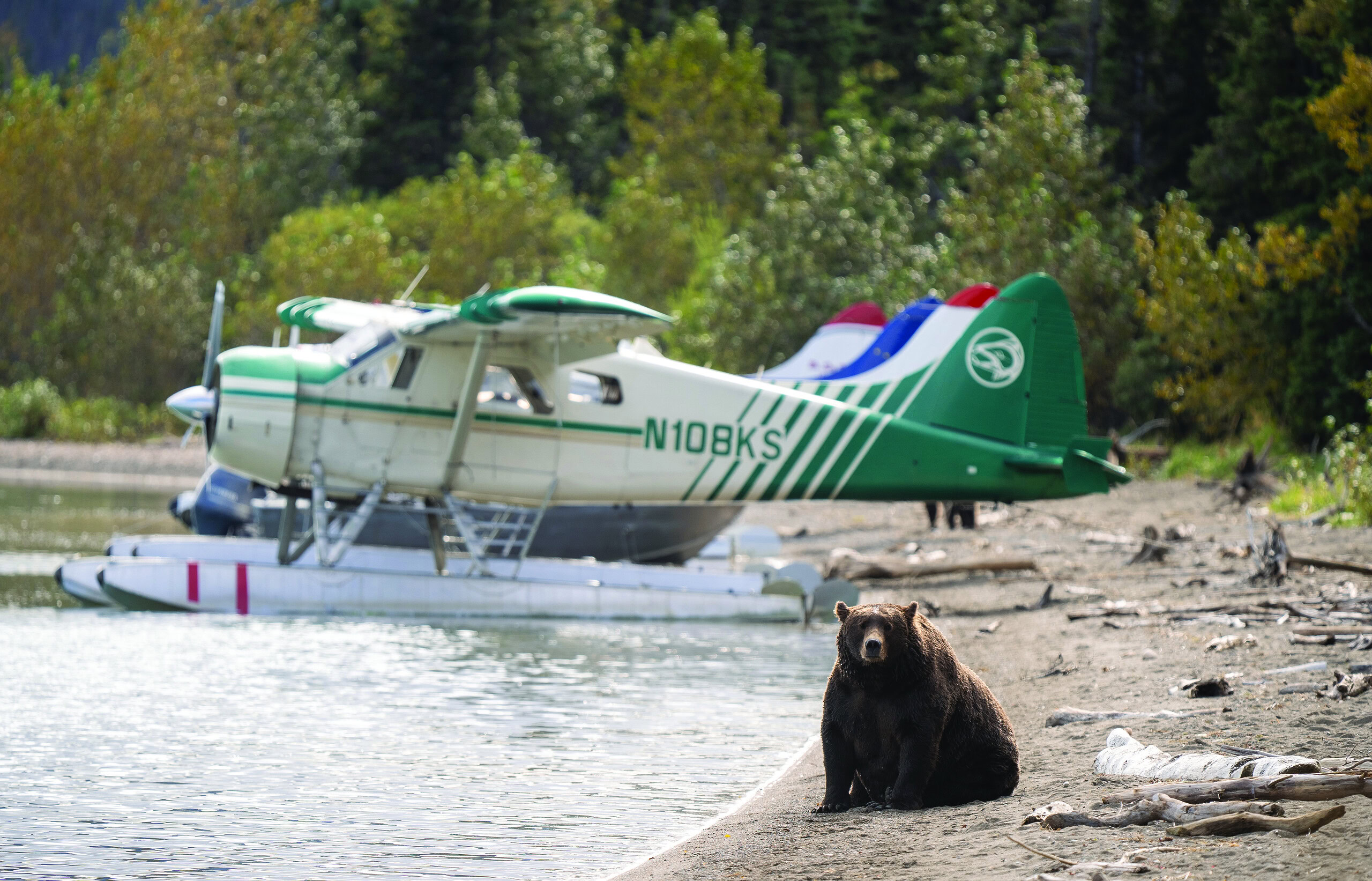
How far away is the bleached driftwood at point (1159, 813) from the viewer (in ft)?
14.6

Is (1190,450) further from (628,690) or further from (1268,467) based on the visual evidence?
(628,690)

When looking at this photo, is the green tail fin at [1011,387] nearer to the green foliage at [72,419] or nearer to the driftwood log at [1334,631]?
the driftwood log at [1334,631]

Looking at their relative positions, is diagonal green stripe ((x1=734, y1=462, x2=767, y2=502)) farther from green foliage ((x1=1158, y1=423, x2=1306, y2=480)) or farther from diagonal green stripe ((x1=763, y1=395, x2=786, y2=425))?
green foliage ((x1=1158, y1=423, x2=1306, y2=480))

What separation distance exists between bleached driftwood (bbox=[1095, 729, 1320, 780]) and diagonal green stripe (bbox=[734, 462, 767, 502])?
7.79 m

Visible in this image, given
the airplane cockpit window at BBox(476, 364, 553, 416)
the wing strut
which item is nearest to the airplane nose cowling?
the wing strut

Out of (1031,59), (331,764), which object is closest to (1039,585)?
(331,764)

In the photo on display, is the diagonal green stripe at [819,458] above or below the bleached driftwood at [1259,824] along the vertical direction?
above

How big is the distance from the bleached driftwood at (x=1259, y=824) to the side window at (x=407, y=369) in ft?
33.5

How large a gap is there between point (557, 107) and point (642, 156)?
28.8 ft

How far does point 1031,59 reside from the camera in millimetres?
31812

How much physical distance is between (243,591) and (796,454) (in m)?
5.42

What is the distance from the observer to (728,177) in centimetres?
5359

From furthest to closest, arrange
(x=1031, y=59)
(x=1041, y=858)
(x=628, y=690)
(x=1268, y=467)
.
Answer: (x=1031, y=59), (x=1268, y=467), (x=628, y=690), (x=1041, y=858)

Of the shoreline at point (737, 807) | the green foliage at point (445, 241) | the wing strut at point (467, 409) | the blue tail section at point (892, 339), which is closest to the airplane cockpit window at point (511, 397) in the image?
the wing strut at point (467, 409)
